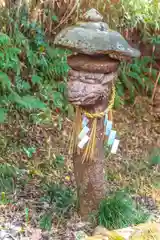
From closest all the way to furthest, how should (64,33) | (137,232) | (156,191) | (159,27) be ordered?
1. (137,232)
2. (64,33)
3. (156,191)
4. (159,27)

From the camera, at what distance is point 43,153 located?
468 centimetres

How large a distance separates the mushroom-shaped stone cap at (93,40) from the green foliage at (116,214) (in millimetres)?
1179

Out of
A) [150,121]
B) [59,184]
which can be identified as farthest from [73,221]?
[150,121]

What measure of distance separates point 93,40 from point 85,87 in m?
0.34

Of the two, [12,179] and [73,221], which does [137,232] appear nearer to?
[73,221]

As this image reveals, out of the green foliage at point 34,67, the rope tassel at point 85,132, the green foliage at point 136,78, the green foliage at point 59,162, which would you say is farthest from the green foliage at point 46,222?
the green foliage at point 136,78

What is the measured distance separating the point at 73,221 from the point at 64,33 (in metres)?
1.48

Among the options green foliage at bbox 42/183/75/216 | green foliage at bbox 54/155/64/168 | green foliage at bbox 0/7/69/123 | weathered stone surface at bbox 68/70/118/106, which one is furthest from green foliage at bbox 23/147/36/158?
weathered stone surface at bbox 68/70/118/106

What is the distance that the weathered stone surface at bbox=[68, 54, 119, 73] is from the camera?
306 cm

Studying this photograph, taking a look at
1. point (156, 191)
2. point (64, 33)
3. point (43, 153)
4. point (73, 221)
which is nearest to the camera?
point (64, 33)

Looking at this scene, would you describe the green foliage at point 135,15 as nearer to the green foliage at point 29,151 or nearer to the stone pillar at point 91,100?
the green foliage at point 29,151

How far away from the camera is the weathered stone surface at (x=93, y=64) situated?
3057 mm

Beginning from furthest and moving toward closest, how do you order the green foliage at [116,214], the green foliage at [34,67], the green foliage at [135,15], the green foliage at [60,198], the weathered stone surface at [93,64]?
the green foliage at [135,15] → the green foliage at [34,67] → the green foliage at [60,198] → the green foliage at [116,214] → the weathered stone surface at [93,64]

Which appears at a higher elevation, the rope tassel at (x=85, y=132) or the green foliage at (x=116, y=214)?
the rope tassel at (x=85, y=132)
